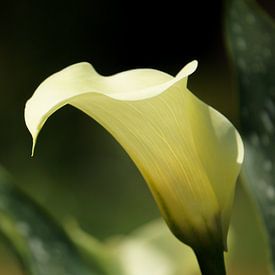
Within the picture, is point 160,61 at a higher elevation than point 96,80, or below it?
below

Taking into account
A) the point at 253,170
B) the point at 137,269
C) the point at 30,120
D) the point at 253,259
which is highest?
the point at 30,120

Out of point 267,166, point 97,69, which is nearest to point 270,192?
point 267,166

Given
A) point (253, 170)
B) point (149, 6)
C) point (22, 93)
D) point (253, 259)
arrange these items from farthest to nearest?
point (149, 6)
point (22, 93)
point (253, 259)
point (253, 170)

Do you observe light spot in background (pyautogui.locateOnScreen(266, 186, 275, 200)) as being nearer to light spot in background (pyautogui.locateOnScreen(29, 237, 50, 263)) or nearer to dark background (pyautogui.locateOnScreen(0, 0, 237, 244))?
light spot in background (pyautogui.locateOnScreen(29, 237, 50, 263))

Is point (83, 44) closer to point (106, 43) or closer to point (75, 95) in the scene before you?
point (106, 43)

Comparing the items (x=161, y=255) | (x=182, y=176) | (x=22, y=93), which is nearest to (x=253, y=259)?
(x=22, y=93)

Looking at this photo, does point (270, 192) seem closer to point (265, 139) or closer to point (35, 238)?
point (265, 139)
